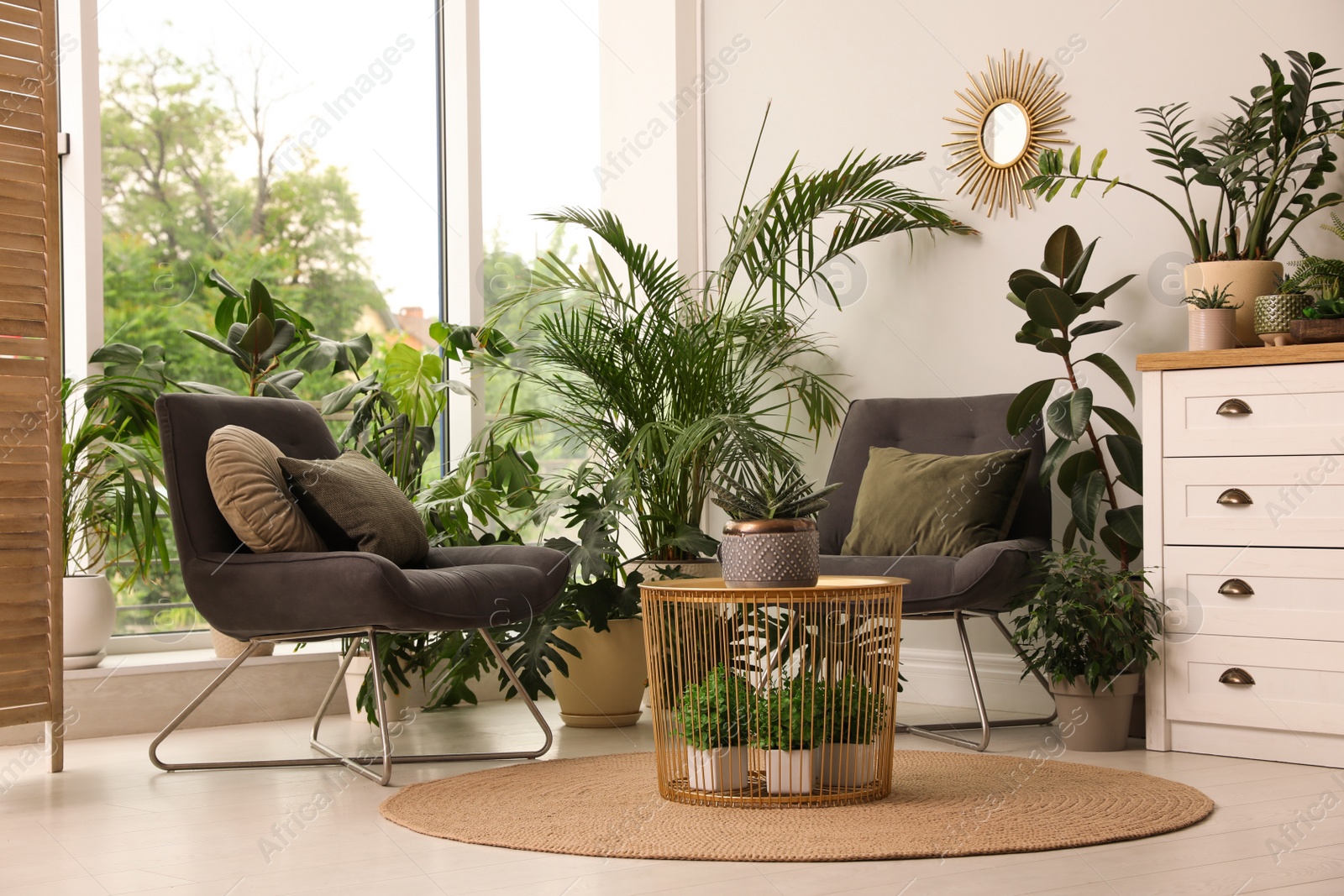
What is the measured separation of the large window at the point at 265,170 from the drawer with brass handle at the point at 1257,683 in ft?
9.61

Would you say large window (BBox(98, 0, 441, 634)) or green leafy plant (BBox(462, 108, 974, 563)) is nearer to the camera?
green leafy plant (BBox(462, 108, 974, 563))

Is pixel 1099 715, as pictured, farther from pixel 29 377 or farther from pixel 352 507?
pixel 29 377

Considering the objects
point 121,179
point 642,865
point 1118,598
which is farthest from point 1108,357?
point 121,179

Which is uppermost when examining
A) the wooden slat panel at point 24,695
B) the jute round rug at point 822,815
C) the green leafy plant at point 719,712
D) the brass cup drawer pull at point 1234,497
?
the brass cup drawer pull at point 1234,497

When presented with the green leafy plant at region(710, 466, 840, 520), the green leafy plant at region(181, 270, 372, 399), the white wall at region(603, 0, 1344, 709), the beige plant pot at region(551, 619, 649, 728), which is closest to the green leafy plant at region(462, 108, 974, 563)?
the white wall at region(603, 0, 1344, 709)

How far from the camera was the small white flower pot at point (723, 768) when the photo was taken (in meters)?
2.44

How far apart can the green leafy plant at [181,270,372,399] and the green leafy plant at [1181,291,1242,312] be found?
7.66 ft

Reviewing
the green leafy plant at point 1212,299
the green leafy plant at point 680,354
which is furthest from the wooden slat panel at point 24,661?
the green leafy plant at point 1212,299

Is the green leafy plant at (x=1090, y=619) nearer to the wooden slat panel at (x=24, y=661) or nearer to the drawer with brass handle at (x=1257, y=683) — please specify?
the drawer with brass handle at (x=1257, y=683)

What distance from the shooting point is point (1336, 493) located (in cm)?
282

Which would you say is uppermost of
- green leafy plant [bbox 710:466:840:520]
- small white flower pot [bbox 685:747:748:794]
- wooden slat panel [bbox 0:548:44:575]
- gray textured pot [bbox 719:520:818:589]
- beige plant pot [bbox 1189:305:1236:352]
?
beige plant pot [bbox 1189:305:1236:352]

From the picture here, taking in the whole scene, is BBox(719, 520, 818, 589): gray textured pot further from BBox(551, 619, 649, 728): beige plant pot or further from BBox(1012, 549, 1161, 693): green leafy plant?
BBox(551, 619, 649, 728): beige plant pot

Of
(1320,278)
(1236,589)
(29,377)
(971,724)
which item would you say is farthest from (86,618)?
(1320,278)

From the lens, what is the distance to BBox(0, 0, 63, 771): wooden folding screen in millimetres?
2928
